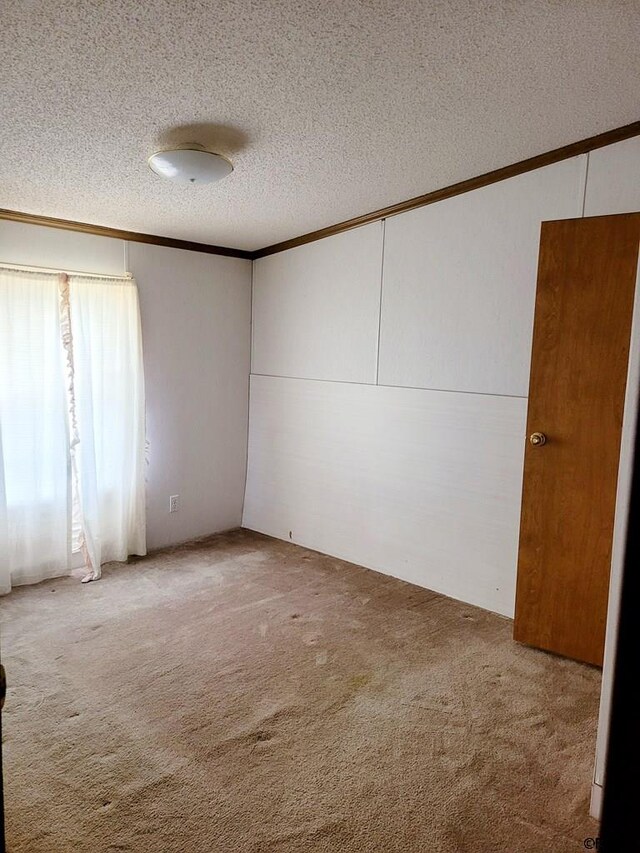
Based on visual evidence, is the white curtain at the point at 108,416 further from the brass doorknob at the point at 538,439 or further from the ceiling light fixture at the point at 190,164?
the brass doorknob at the point at 538,439

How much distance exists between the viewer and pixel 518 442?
9.84ft

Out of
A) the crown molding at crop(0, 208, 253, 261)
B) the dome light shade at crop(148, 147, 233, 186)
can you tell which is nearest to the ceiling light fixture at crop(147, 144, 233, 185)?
the dome light shade at crop(148, 147, 233, 186)

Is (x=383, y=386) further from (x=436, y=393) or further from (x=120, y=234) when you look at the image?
(x=120, y=234)

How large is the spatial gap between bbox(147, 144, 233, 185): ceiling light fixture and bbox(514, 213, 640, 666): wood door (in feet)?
4.97

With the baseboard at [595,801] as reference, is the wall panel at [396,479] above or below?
above

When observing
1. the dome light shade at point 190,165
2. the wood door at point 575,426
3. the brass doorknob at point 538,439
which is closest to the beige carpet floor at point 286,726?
the wood door at point 575,426

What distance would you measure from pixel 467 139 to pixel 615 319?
102 cm

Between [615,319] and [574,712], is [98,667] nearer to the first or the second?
[574,712]

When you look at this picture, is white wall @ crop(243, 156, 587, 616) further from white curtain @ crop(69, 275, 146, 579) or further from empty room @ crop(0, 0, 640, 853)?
white curtain @ crop(69, 275, 146, 579)

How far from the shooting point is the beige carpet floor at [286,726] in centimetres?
168

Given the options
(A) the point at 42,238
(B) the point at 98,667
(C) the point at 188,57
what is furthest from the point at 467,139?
(B) the point at 98,667

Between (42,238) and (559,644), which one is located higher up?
(42,238)

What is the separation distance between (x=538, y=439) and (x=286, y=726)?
1.63 meters

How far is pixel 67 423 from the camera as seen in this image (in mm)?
3648
